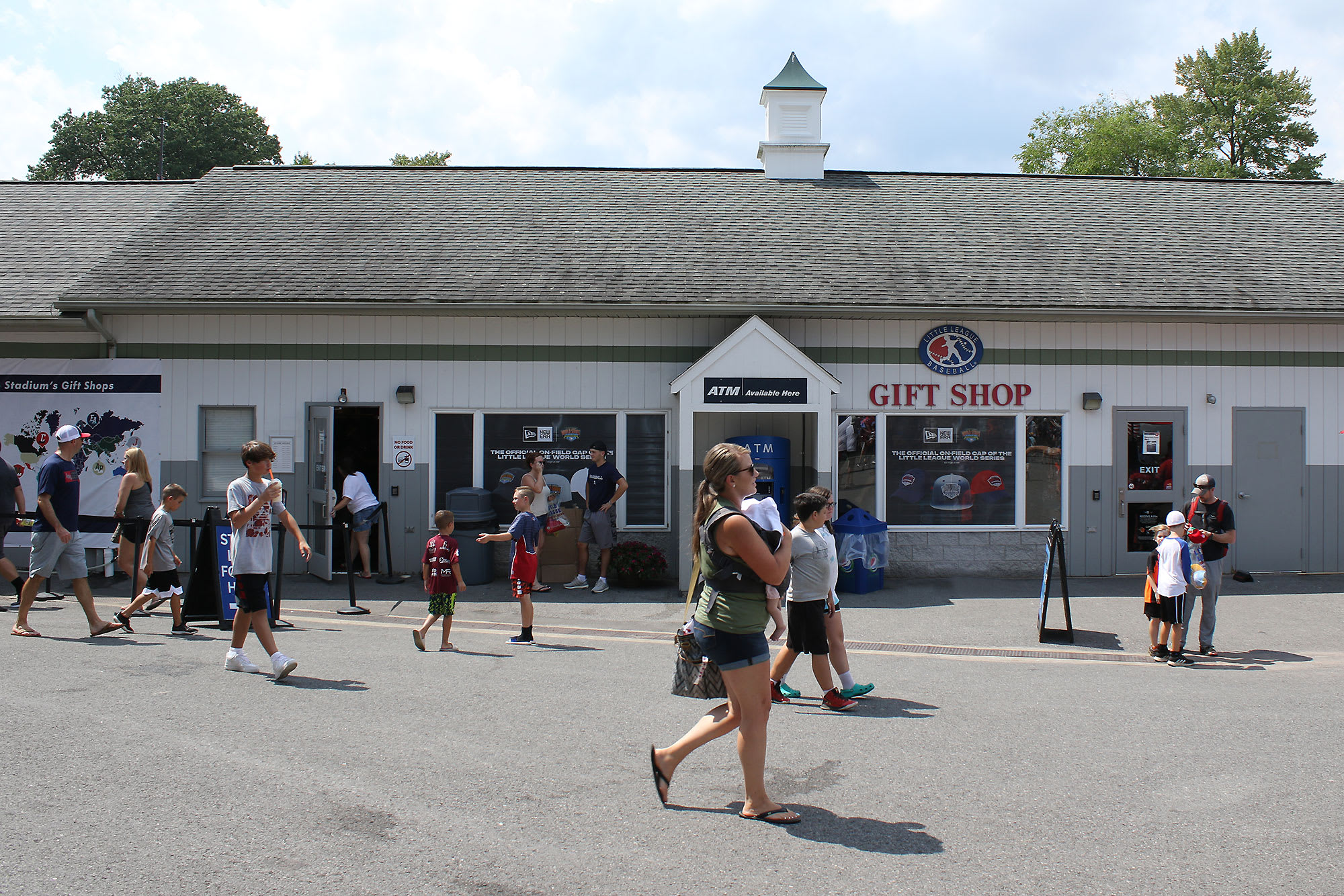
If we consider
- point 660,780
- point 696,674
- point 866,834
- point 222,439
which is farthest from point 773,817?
point 222,439

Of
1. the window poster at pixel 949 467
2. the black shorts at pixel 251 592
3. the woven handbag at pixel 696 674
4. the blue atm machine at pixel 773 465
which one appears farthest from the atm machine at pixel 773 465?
the woven handbag at pixel 696 674

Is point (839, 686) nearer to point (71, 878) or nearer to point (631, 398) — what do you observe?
point (71, 878)

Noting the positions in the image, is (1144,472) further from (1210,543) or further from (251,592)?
(251,592)

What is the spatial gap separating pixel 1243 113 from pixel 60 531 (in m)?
50.4

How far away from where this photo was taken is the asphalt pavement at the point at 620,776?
3.92 m

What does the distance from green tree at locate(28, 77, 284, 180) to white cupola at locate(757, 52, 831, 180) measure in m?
43.9

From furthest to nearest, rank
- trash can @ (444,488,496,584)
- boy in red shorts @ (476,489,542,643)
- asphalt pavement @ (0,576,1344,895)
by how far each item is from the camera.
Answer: trash can @ (444,488,496,584)
boy in red shorts @ (476,489,542,643)
asphalt pavement @ (0,576,1344,895)

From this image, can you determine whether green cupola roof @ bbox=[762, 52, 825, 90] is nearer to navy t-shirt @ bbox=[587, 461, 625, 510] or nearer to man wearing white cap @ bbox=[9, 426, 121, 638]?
navy t-shirt @ bbox=[587, 461, 625, 510]

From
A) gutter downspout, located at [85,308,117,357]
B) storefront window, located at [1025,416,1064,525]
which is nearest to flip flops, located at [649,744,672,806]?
storefront window, located at [1025,416,1064,525]

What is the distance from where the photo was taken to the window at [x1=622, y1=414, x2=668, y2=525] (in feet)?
41.4

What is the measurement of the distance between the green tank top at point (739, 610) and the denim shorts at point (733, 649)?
1.1 inches

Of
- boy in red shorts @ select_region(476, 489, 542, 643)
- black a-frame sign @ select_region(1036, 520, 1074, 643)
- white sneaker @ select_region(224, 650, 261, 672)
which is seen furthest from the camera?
black a-frame sign @ select_region(1036, 520, 1074, 643)

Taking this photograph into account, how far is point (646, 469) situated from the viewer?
12.7 metres

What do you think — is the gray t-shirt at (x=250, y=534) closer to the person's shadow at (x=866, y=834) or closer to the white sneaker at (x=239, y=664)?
the white sneaker at (x=239, y=664)
